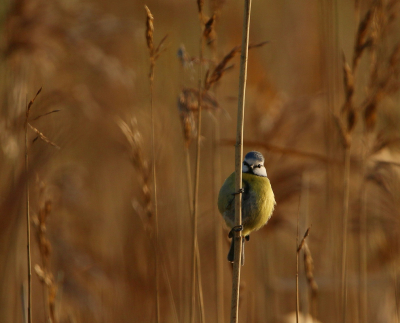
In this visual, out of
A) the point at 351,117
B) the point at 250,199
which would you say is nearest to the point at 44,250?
the point at 250,199

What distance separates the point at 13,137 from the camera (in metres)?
2.23

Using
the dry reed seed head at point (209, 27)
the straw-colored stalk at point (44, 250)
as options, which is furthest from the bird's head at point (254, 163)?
the straw-colored stalk at point (44, 250)

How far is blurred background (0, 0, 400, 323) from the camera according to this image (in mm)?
2080

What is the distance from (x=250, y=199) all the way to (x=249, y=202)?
0.05 feet

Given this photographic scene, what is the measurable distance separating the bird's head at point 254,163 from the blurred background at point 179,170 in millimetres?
140

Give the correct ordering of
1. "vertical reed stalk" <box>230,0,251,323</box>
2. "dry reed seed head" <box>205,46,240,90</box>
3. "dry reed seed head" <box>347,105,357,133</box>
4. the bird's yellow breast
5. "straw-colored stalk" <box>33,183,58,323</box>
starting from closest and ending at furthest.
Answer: "vertical reed stalk" <box>230,0,251,323</box> < "straw-colored stalk" <box>33,183,58,323</box> < "dry reed seed head" <box>205,46,240,90</box> < "dry reed seed head" <box>347,105,357,133</box> < the bird's yellow breast

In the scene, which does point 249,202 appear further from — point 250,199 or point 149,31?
point 149,31

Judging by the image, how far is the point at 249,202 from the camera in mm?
2041

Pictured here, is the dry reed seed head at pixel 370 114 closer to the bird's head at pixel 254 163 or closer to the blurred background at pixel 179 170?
the blurred background at pixel 179 170

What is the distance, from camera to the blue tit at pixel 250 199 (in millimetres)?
2029

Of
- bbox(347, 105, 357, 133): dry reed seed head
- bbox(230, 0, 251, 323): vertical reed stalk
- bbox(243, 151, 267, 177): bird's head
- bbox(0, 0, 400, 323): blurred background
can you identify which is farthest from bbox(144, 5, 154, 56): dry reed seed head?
bbox(347, 105, 357, 133): dry reed seed head

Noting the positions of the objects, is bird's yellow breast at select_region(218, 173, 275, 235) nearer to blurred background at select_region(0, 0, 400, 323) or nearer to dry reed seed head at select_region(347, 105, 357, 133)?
blurred background at select_region(0, 0, 400, 323)

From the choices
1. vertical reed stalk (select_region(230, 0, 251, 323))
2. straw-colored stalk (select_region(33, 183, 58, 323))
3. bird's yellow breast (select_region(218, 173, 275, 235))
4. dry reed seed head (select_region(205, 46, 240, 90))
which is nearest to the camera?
vertical reed stalk (select_region(230, 0, 251, 323))

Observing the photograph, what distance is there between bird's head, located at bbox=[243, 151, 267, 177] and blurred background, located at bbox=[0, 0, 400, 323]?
14 cm
